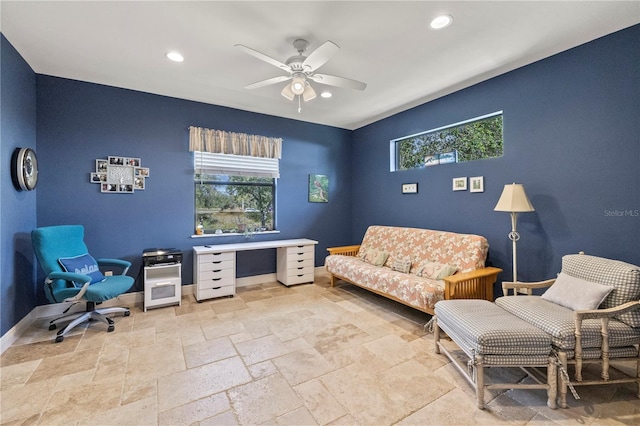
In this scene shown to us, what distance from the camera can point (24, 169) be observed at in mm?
2801

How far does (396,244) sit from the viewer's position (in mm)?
4145

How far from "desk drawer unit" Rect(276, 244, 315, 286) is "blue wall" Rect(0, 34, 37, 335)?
302 centimetres

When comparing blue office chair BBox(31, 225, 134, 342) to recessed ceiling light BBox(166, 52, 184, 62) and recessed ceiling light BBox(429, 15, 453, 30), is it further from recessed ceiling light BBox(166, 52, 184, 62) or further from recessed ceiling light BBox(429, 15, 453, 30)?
recessed ceiling light BBox(429, 15, 453, 30)

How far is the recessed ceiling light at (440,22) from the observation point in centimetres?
A: 226

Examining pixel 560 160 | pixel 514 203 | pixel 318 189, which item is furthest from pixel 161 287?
pixel 560 160

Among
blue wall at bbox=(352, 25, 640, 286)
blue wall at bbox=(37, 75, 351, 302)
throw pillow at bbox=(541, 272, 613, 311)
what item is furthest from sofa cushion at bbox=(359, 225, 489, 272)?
blue wall at bbox=(37, 75, 351, 302)

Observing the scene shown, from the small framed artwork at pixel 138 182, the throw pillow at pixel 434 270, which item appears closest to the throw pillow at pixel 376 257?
Result: the throw pillow at pixel 434 270

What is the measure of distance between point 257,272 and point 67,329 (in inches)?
95.4

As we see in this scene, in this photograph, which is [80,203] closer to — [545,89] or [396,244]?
[396,244]

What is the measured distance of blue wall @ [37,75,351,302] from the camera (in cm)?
334

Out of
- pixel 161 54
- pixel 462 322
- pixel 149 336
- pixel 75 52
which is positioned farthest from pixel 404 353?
pixel 75 52

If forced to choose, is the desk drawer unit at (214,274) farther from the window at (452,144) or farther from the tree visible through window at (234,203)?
the window at (452,144)

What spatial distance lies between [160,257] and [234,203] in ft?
4.69

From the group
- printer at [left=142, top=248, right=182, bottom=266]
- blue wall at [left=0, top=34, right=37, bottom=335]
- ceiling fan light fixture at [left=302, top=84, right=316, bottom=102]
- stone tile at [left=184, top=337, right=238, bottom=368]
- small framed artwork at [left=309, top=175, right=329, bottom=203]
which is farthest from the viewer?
small framed artwork at [left=309, top=175, right=329, bottom=203]
